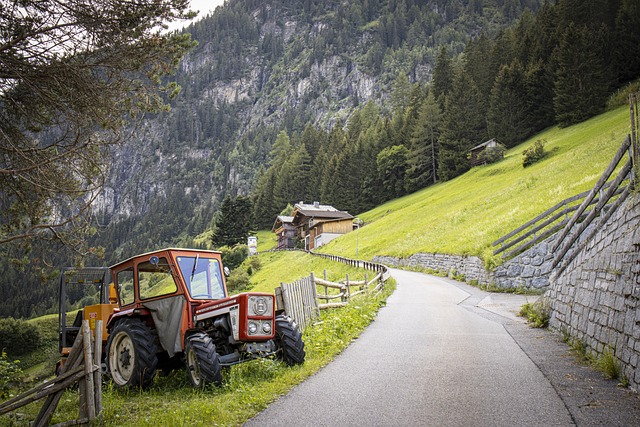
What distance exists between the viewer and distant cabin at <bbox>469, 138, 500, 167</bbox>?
70.5 metres

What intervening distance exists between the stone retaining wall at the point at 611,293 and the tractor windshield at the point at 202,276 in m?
6.99

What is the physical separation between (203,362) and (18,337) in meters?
38.5

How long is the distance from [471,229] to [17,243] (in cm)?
2898

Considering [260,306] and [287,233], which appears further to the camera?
[287,233]

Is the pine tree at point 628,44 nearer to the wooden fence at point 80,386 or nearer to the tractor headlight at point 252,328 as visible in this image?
the tractor headlight at point 252,328

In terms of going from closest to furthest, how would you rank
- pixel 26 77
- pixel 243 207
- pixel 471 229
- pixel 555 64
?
pixel 26 77 → pixel 471 229 → pixel 555 64 → pixel 243 207

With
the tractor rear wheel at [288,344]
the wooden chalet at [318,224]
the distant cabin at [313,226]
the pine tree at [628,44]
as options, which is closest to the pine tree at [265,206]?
the distant cabin at [313,226]

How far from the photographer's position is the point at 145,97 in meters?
11.5

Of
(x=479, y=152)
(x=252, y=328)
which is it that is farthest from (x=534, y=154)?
(x=252, y=328)

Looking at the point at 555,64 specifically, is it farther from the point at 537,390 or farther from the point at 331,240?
the point at 537,390

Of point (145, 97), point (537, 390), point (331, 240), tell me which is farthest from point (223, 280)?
point (331, 240)

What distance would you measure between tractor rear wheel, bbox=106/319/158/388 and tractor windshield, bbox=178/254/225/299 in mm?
1140

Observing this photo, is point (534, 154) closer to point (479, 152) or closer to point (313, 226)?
point (479, 152)

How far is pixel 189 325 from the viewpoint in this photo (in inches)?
346
